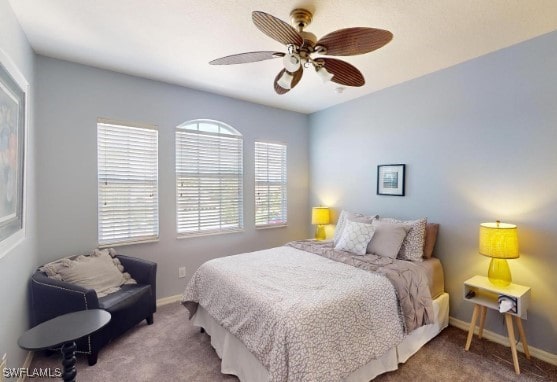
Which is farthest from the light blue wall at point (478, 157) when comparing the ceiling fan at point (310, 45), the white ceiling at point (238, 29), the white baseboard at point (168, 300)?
the white baseboard at point (168, 300)

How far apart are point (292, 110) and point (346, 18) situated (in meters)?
2.45

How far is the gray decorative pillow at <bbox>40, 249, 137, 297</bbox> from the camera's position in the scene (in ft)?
7.77

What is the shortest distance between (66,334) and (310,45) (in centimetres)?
234

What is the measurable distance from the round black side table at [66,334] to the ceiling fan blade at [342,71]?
7.57 ft

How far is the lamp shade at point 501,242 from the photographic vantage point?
7.00 ft

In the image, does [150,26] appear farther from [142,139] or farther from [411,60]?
[411,60]

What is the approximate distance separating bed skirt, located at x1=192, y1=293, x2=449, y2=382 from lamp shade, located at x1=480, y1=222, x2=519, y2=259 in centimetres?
76

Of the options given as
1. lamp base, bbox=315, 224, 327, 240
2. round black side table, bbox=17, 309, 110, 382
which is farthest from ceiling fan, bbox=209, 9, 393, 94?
lamp base, bbox=315, 224, 327, 240

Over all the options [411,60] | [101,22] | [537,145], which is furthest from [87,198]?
[537,145]

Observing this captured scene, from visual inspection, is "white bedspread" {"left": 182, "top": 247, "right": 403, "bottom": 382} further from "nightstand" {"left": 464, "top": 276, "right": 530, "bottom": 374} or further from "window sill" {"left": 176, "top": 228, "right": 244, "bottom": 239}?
"window sill" {"left": 176, "top": 228, "right": 244, "bottom": 239}

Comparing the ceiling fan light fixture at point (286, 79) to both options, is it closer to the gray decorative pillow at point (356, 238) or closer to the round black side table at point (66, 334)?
Answer: the gray decorative pillow at point (356, 238)

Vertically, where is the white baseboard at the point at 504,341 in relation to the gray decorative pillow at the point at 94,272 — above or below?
below

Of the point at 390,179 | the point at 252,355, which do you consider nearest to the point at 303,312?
the point at 252,355

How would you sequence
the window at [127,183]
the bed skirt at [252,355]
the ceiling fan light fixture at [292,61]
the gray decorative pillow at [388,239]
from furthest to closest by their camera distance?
the window at [127,183]
the gray decorative pillow at [388,239]
the bed skirt at [252,355]
the ceiling fan light fixture at [292,61]
